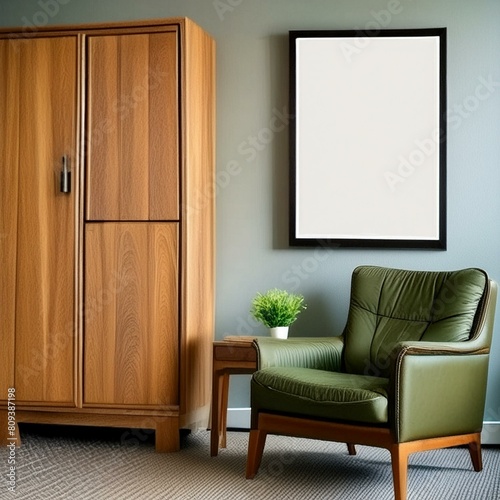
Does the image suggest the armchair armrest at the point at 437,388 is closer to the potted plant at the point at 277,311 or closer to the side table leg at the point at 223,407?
the potted plant at the point at 277,311

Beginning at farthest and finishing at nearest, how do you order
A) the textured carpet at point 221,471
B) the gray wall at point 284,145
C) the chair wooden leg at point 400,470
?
the gray wall at point 284,145
the textured carpet at point 221,471
the chair wooden leg at point 400,470

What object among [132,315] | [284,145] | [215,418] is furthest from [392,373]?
[284,145]

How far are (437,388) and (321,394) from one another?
44 cm

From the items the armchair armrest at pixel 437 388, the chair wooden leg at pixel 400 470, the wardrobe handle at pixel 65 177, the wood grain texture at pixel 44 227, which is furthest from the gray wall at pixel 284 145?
the chair wooden leg at pixel 400 470

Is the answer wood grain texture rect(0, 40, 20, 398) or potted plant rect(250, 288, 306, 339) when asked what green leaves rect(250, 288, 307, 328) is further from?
wood grain texture rect(0, 40, 20, 398)

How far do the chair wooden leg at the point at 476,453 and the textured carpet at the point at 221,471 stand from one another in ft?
0.14

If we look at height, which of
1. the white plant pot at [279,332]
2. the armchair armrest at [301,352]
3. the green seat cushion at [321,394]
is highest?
the white plant pot at [279,332]

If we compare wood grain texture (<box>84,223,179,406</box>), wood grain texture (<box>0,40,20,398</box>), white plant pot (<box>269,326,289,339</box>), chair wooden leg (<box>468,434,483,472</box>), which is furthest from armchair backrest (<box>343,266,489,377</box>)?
wood grain texture (<box>0,40,20,398</box>)

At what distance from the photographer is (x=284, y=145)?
4.42m

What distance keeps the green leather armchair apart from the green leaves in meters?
0.25

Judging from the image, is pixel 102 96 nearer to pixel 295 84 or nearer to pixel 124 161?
pixel 124 161

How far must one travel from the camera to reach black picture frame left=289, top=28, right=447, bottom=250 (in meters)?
4.26

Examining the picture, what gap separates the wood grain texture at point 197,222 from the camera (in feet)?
13.0

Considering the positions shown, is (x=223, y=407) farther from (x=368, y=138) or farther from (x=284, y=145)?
(x=368, y=138)
